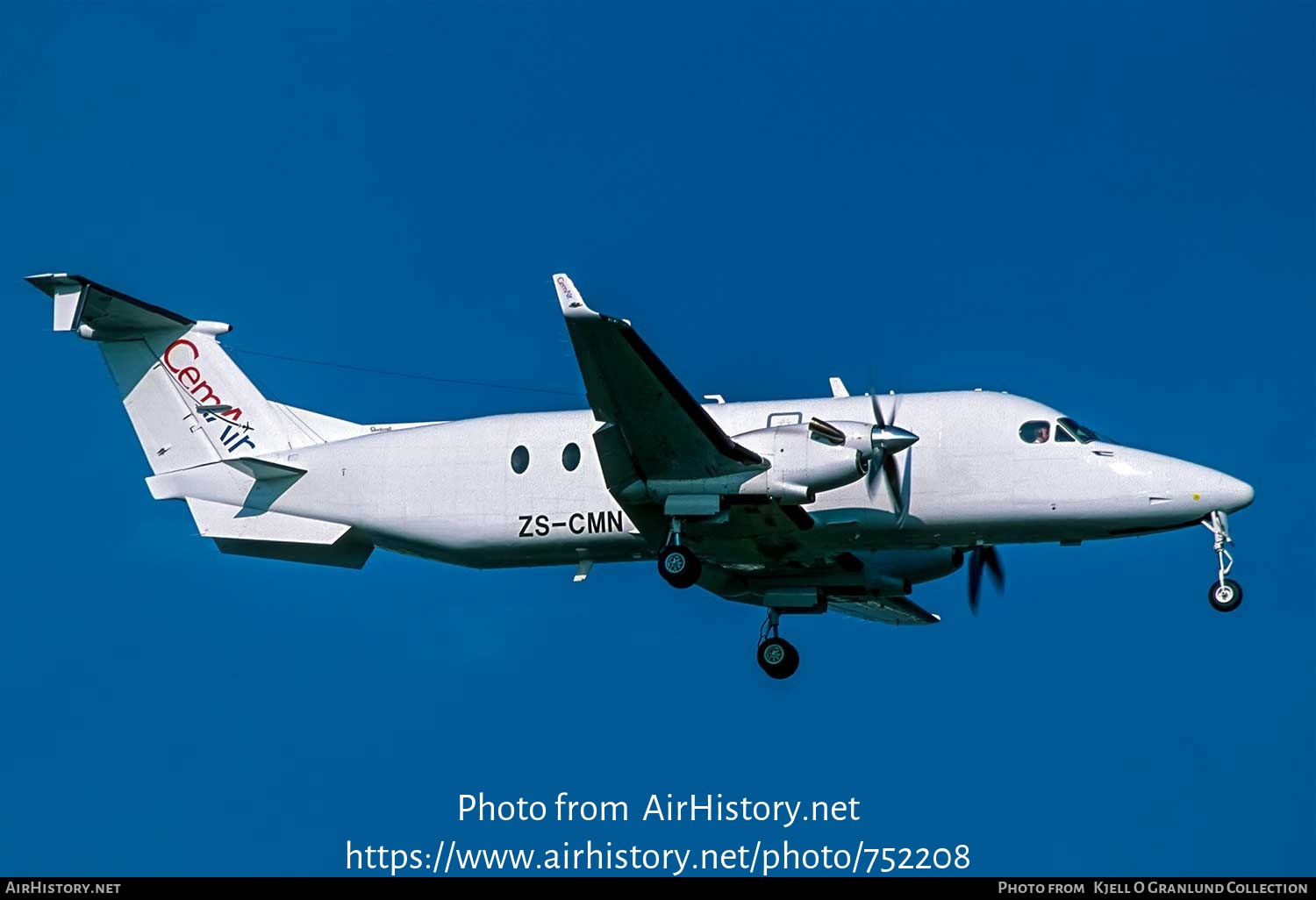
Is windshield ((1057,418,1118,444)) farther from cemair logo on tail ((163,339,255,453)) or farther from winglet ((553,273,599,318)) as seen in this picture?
cemair logo on tail ((163,339,255,453))

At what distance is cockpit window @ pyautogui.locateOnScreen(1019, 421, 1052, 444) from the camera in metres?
20.2

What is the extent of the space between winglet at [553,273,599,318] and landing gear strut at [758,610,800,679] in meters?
6.31

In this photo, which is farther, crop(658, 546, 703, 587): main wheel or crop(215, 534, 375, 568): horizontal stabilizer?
crop(215, 534, 375, 568): horizontal stabilizer

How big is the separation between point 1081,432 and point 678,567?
5.12 meters

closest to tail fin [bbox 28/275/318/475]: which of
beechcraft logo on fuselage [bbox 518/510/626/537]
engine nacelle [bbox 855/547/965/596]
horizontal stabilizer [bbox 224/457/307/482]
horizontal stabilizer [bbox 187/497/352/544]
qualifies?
horizontal stabilizer [bbox 224/457/307/482]

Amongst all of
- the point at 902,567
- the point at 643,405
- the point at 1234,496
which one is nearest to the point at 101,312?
the point at 643,405

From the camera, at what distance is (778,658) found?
23.1 m

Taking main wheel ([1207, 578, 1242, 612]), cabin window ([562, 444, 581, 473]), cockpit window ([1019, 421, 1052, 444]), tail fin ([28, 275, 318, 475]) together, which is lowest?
main wheel ([1207, 578, 1242, 612])

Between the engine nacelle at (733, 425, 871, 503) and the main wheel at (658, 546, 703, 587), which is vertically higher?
the engine nacelle at (733, 425, 871, 503)

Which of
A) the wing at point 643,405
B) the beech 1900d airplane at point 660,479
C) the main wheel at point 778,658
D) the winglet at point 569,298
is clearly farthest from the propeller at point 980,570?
the winglet at point 569,298

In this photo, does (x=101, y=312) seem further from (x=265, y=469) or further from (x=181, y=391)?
(x=265, y=469)

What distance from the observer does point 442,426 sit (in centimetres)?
2292
